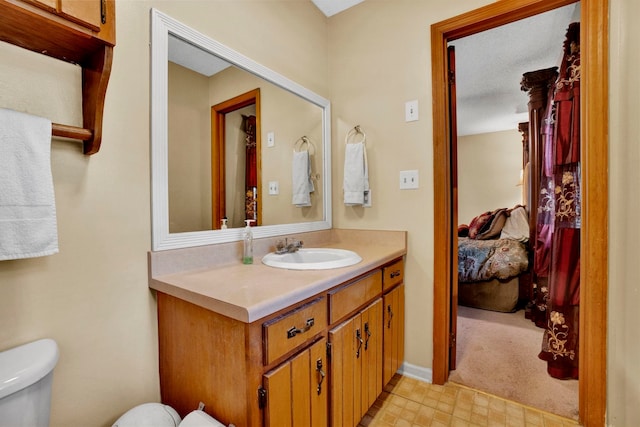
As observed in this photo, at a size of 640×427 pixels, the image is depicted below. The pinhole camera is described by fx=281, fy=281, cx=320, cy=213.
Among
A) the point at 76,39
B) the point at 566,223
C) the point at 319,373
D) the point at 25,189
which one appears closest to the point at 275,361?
the point at 319,373

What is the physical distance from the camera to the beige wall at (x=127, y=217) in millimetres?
849

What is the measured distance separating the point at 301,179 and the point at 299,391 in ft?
4.00

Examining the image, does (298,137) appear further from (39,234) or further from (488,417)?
(488,417)

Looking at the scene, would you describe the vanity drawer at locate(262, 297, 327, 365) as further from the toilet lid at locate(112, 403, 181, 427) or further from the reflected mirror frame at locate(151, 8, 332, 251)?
the reflected mirror frame at locate(151, 8, 332, 251)

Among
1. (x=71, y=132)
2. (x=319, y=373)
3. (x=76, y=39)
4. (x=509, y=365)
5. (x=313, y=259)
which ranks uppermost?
(x=76, y=39)

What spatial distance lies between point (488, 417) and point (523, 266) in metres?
1.79

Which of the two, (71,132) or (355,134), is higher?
(355,134)

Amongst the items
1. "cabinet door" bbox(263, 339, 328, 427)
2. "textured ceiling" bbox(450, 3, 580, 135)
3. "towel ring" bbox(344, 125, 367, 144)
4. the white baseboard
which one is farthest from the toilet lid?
"textured ceiling" bbox(450, 3, 580, 135)

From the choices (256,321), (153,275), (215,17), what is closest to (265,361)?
(256,321)

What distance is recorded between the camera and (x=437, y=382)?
1.67m

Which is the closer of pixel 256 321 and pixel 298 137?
pixel 256 321

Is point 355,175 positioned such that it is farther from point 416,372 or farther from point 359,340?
point 416,372

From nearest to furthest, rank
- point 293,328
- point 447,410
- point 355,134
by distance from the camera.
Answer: point 293,328, point 447,410, point 355,134

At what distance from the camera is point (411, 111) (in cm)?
171
